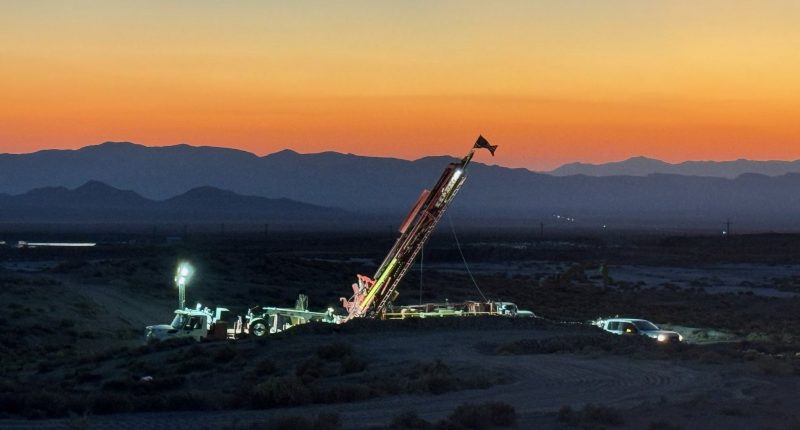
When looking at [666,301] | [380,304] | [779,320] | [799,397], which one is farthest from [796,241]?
[799,397]

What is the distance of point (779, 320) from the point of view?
55.7m

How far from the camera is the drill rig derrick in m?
37.7

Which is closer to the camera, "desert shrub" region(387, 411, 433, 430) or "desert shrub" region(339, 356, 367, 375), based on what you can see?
"desert shrub" region(387, 411, 433, 430)

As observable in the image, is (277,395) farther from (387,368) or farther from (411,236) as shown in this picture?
(411,236)

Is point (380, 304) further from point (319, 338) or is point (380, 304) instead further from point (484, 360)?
point (484, 360)

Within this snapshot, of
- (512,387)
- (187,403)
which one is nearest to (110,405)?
(187,403)

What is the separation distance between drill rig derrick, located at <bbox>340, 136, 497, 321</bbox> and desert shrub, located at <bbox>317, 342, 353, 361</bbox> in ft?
27.0

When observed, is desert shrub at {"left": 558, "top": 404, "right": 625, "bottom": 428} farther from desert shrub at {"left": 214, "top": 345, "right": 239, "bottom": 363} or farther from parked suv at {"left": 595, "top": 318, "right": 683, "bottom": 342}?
parked suv at {"left": 595, "top": 318, "right": 683, "bottom": 342}

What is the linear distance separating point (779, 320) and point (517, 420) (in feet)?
126

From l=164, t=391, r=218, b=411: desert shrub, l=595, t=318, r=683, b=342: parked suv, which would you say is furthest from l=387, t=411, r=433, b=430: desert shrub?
l=595, t=318, r=683, b=342: parked suv

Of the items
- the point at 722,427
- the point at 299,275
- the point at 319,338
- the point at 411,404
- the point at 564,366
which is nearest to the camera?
the point at 722,427

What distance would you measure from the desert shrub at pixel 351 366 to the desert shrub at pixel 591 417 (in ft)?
26.3

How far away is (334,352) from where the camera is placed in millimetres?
29453

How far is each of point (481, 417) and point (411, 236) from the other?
18.5m
